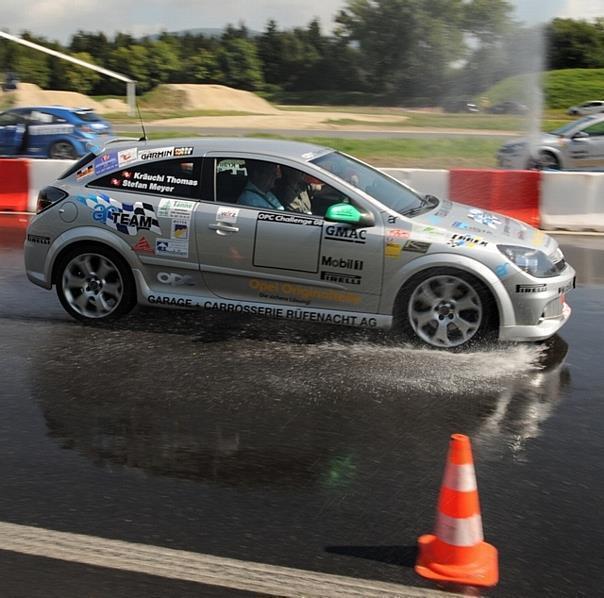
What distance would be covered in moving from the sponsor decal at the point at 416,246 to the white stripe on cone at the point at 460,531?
338 centimetres

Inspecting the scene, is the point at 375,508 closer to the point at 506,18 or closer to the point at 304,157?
the point at 304,157

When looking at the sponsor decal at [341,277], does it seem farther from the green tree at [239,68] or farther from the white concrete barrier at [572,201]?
the green tree at [239,68]

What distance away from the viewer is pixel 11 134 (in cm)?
2212

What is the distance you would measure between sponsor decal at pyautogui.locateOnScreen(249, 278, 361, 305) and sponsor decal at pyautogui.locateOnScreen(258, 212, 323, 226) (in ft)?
1.59

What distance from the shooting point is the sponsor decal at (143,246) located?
7.52m

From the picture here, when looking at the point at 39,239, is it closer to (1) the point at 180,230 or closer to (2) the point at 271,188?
(1) the point at 180,230

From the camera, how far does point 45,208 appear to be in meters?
7.93

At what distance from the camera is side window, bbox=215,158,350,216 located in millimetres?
7176

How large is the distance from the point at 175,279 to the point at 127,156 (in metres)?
1.16

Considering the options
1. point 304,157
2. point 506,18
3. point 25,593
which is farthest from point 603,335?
point 506,18

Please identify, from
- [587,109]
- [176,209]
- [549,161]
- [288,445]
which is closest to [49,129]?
[549,161]

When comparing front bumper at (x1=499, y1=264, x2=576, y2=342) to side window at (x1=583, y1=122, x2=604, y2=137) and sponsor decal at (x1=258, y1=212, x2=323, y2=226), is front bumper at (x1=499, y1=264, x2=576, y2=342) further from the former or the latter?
side window at (x1=583, y1=122, x2=604, y2=137)

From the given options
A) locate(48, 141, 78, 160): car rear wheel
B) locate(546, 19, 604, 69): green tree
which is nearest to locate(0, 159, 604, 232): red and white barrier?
locate(48, 141, 78, 160): car rear wheel

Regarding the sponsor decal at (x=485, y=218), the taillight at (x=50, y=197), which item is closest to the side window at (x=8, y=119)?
the taillight at (x=50, y=197)
